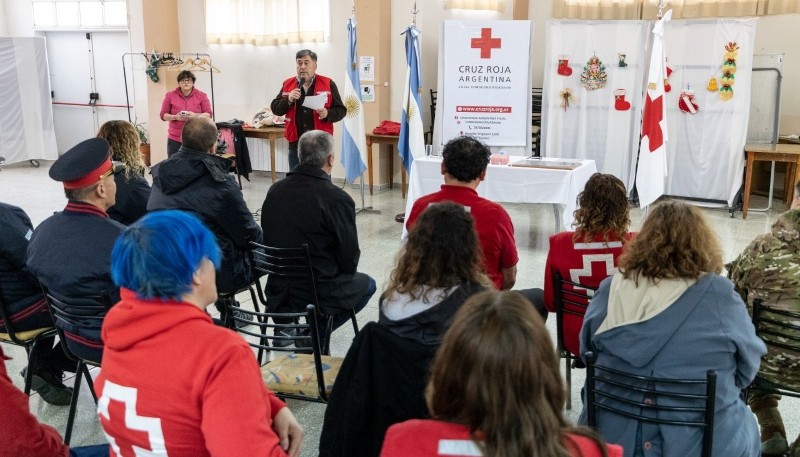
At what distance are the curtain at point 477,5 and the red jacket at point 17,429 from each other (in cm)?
738

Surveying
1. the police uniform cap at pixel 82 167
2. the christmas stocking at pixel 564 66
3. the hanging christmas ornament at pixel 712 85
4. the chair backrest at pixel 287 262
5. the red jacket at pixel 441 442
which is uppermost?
the christmas stocking at pixel 564 66

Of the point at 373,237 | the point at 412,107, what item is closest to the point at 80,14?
the point at 412,107

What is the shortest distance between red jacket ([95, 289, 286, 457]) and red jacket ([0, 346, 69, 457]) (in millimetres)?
220

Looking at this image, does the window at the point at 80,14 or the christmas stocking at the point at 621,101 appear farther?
the window at the point at 80,14

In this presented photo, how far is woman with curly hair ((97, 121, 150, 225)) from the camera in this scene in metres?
3.61

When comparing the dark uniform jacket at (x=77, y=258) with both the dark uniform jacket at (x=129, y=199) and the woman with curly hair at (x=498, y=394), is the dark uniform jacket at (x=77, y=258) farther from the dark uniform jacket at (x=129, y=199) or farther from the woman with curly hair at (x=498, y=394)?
the woman with curly hair at (x=498, y=394)

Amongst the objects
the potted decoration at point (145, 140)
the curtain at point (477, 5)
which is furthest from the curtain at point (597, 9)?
the potted decoration at point (145, 140)

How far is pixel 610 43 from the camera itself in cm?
731

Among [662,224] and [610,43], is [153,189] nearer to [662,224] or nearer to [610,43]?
[662,224]

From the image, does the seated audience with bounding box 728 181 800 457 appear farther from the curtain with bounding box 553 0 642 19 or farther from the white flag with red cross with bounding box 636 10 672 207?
the curtain with bounding box 553 0 642 19

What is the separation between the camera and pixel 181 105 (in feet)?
23.7

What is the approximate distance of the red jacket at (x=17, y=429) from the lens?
4.94ft

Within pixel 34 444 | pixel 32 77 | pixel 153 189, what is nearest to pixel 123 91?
pixel 32 77

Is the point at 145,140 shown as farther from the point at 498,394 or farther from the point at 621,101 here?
the point at 498,394
